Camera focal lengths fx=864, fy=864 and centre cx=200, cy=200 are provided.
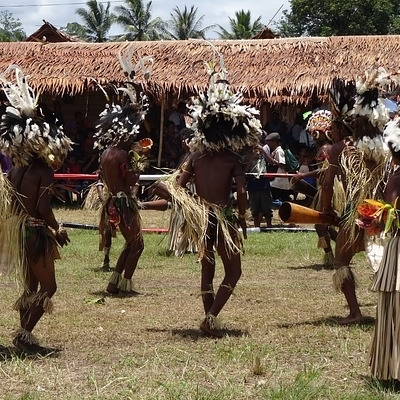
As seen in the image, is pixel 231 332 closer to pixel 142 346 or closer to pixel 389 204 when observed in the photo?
pixel 142 346

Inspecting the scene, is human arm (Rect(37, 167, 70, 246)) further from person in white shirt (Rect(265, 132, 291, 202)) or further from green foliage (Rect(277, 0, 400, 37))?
green foliage (Rect(277, 0, 400, 37))

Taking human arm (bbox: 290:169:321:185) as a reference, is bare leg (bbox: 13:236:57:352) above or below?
below

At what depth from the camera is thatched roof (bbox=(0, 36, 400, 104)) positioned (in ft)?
56.4

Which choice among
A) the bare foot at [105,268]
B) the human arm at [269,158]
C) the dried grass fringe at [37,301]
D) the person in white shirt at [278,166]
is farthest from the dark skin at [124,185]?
the person in white shirt at [278,166]

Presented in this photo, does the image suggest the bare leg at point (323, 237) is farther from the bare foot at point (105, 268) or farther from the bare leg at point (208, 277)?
the bare leg at point (208, 277)

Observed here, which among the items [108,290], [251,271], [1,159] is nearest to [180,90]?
[1,159]

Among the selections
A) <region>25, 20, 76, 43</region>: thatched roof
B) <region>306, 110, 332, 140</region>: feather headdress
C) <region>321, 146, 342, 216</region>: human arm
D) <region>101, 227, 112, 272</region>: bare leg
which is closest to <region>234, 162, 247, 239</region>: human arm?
<region>321, 146, 342, 216</region>: human arm

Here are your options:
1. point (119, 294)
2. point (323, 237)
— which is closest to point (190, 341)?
point (119, 294)

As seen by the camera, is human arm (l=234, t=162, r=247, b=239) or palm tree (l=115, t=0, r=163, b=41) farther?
palm tree (l=115, t=0, r=163, b=41)

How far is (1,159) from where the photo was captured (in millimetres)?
12664

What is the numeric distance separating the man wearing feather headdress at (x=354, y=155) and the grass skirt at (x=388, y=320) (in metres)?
1.74

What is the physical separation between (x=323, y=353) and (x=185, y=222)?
4.87 feet

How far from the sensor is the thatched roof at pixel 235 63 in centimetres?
1720

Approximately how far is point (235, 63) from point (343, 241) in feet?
38.1
